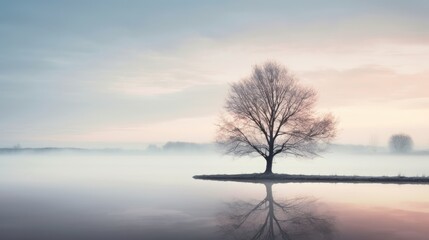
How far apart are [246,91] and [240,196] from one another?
22.6 m

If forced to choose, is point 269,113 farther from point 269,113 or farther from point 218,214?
point 218,214

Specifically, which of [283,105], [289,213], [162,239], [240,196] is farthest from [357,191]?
[162,239]

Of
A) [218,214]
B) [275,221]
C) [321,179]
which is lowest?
[275,221]

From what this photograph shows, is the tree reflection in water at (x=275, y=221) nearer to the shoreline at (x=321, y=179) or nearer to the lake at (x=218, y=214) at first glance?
the lake at (x=218, y=214)

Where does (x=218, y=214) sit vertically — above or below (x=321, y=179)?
below

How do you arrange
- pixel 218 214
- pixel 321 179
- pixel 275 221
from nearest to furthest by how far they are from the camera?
pixel 275 221 → pixel 218 214 → pixel 321 179

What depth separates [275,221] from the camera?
2322cm

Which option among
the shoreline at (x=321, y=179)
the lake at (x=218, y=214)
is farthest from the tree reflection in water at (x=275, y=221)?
the shoreline at (x=321, y=179)

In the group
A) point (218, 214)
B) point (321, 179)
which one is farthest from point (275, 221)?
point (321, 179)

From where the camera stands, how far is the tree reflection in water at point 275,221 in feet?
64.4

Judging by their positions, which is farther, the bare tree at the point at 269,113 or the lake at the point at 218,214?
the bare tree at the point at 269,113

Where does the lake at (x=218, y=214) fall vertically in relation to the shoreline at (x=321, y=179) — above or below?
below

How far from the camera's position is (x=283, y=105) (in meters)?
55.8

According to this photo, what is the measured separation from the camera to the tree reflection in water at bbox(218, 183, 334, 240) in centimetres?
1964
